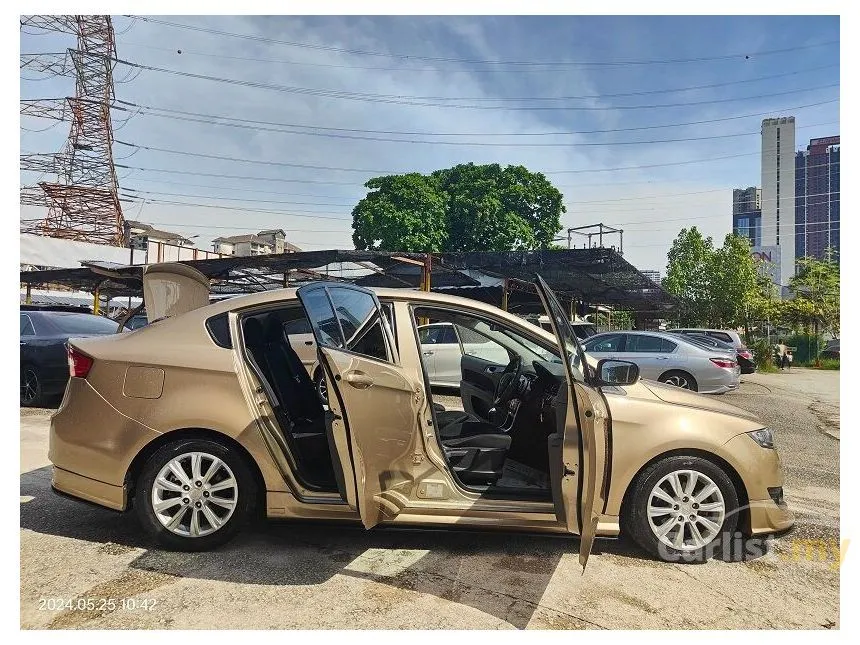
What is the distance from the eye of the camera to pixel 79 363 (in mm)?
3312

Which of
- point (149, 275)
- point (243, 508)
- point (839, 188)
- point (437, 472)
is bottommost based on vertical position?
point (243, 508)

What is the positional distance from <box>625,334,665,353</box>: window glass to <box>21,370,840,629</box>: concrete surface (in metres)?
7.02

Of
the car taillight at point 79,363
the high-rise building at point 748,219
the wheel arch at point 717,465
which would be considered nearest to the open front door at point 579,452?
the wheel arch at point 717,465

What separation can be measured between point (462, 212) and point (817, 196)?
26.5 meters

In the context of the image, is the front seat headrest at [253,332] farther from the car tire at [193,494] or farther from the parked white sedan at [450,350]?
the parked white sedan at [450,350]

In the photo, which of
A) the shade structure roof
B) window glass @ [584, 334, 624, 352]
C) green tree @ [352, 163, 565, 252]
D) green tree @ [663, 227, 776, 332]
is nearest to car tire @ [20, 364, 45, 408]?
the shade structure roof

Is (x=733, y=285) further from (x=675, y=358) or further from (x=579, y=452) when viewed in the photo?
(x=579, y=452)

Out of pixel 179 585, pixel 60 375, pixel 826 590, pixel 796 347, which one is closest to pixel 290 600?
pixel 179 585

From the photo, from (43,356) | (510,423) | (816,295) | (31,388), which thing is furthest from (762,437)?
(816,295)

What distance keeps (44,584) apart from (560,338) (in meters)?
2.87

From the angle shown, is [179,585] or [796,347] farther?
[796,347]

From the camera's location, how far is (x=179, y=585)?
112 inches
